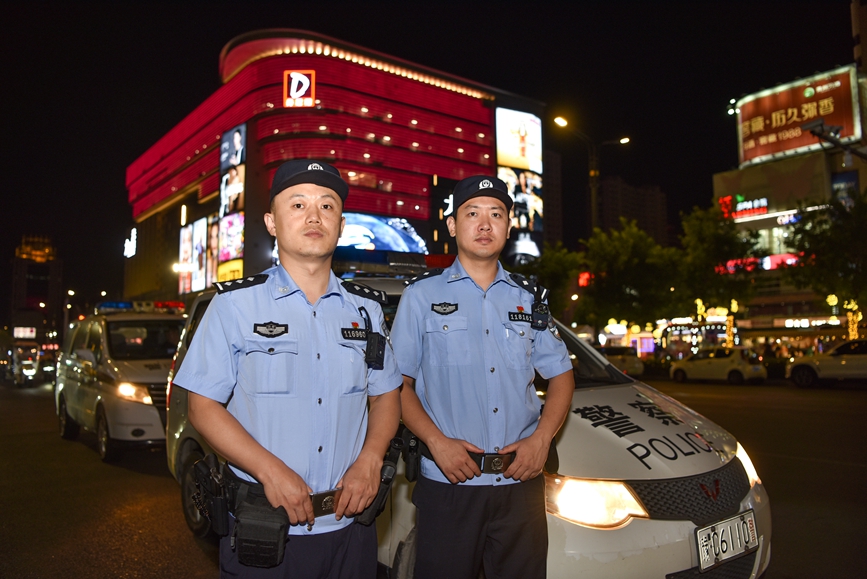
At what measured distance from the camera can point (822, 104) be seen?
173ft

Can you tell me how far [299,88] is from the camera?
158ft

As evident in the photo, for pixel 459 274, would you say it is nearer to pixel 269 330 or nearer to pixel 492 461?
pixel 492 461

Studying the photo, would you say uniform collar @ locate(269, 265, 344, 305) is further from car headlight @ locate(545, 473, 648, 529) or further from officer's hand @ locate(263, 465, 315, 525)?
car headlight @ locate(545, 473, 648, 529)

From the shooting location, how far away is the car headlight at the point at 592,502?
2.78 meters

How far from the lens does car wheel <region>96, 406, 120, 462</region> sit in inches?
307

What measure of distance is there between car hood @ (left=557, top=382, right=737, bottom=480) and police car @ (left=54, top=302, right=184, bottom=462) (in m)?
5.99

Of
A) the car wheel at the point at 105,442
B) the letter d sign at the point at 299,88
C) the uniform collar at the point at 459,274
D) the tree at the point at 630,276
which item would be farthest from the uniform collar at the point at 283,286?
the letter d sign at the point at 299,88

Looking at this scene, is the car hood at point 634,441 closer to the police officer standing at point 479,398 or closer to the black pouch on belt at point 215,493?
the police officer standing at point 479,398

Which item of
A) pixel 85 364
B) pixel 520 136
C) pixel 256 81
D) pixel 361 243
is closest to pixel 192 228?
pixel 256 81

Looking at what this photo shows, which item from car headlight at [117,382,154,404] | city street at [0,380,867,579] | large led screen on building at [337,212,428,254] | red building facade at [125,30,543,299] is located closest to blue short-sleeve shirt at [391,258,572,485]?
city street at [0,380,867,579]

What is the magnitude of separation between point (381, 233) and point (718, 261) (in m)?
25.7

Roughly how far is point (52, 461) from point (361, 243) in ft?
129

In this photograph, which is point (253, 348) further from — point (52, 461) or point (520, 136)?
point (520, 136)

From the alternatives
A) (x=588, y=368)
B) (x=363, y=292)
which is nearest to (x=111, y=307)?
(x=588, y=368)
